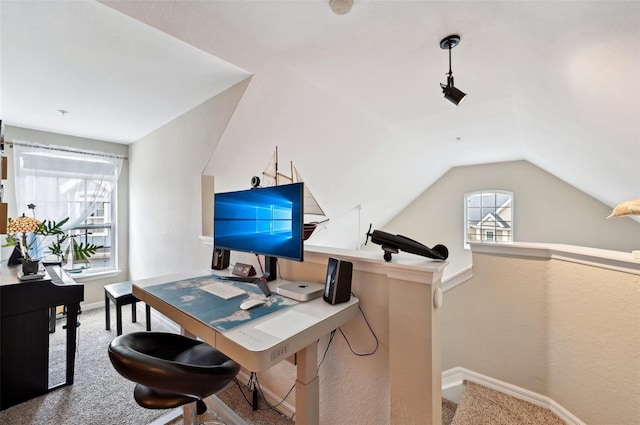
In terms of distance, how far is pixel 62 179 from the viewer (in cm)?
326

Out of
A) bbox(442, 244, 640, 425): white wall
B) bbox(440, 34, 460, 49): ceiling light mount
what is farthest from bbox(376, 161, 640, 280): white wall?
bbox(440, 34, 460, 49): ceiling light mount

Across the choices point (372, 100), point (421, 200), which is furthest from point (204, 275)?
point (421, 200)

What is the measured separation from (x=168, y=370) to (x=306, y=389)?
1.99ft

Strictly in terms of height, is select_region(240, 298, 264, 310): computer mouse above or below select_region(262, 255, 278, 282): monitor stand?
below

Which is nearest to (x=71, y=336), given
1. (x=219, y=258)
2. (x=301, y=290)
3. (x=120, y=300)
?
(x=120, y=300)

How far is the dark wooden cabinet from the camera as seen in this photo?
5.93 ft

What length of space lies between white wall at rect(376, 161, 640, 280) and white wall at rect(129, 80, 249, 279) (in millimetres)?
3423

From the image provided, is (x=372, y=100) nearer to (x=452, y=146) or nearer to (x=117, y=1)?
(x=117, y=1)

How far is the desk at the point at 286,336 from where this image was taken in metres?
0.94

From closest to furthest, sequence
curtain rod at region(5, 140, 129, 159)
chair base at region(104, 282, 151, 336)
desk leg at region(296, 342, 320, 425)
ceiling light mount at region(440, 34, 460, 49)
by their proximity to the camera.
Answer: desk leg at region(296, 342, 320, 425) → ceiling light mount at region(440, 34, 460, 49) → chair base at region(104, 282, 151, 336) → curtain rod at region(5, 140, 129, 159)

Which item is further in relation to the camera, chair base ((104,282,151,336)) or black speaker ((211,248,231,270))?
chair base ((104,282,151,336))

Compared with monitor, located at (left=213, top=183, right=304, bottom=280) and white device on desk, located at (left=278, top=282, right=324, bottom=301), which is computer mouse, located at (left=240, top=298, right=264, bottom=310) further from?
monitor, located at (left=213, top=183, right=304, bottom=280)

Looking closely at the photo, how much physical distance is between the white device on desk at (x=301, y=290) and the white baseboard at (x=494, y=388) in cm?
154

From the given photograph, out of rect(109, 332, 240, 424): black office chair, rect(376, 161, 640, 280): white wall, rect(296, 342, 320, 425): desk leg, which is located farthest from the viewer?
rect(376, 161, 640, 280): white wall
